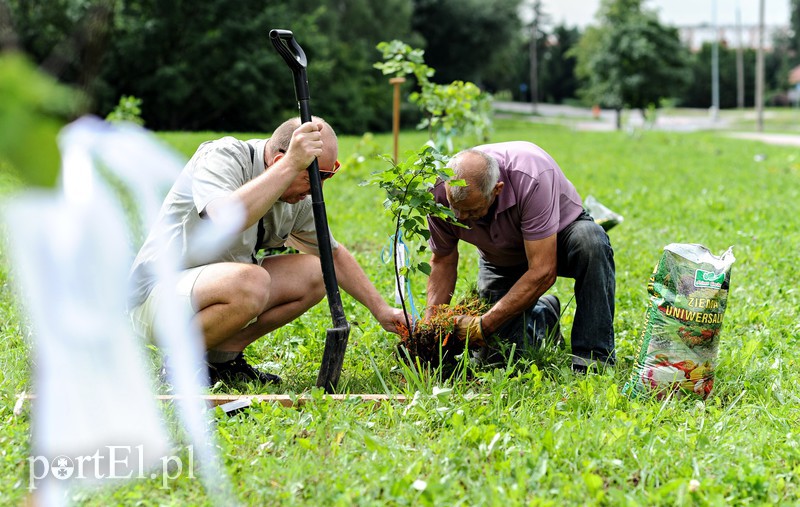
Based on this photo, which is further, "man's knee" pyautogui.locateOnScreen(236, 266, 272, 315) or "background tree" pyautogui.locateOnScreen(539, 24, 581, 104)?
"background tree" pyautogui.locateOnScreen(539, 24, 581, 104)

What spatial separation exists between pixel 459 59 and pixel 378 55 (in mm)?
7513

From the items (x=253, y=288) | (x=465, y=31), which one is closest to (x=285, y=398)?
(x=253, y=288)

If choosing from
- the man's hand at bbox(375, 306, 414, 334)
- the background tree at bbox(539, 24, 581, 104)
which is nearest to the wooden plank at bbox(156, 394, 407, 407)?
the man's hand at bbox(375, 306, 414, 334)

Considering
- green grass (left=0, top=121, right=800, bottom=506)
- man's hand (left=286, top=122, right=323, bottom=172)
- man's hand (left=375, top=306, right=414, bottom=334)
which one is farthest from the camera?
man's hand (left=375, top=306, right=414, bottom=334)

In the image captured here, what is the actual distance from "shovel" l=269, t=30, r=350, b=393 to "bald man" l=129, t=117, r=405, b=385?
0.10 meters

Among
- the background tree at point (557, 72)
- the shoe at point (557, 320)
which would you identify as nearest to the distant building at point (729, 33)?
the background tree at point (557, 72)

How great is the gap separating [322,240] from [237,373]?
2.51ft

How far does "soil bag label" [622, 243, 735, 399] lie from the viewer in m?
3.22

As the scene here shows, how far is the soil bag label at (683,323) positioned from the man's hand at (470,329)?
0.67 meters

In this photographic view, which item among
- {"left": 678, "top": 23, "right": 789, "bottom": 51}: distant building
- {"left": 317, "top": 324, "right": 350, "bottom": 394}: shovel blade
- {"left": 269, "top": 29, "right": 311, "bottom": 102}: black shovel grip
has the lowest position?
{"left": 317, "top": 324, "right": 350, "bottom": 394}: shovel blade

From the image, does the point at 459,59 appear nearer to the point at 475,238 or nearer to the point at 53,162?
the point at 475,238

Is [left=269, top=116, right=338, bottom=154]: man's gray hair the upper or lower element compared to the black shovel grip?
lower

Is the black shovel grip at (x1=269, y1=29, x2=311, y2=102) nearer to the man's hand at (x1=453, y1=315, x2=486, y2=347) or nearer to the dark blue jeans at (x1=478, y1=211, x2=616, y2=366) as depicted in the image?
the man's hand at (x1=453, y1=315, x2=486, y2=347)

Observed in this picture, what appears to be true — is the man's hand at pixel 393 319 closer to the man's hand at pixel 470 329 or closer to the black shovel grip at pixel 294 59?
the man's hand at pixel 470 329
